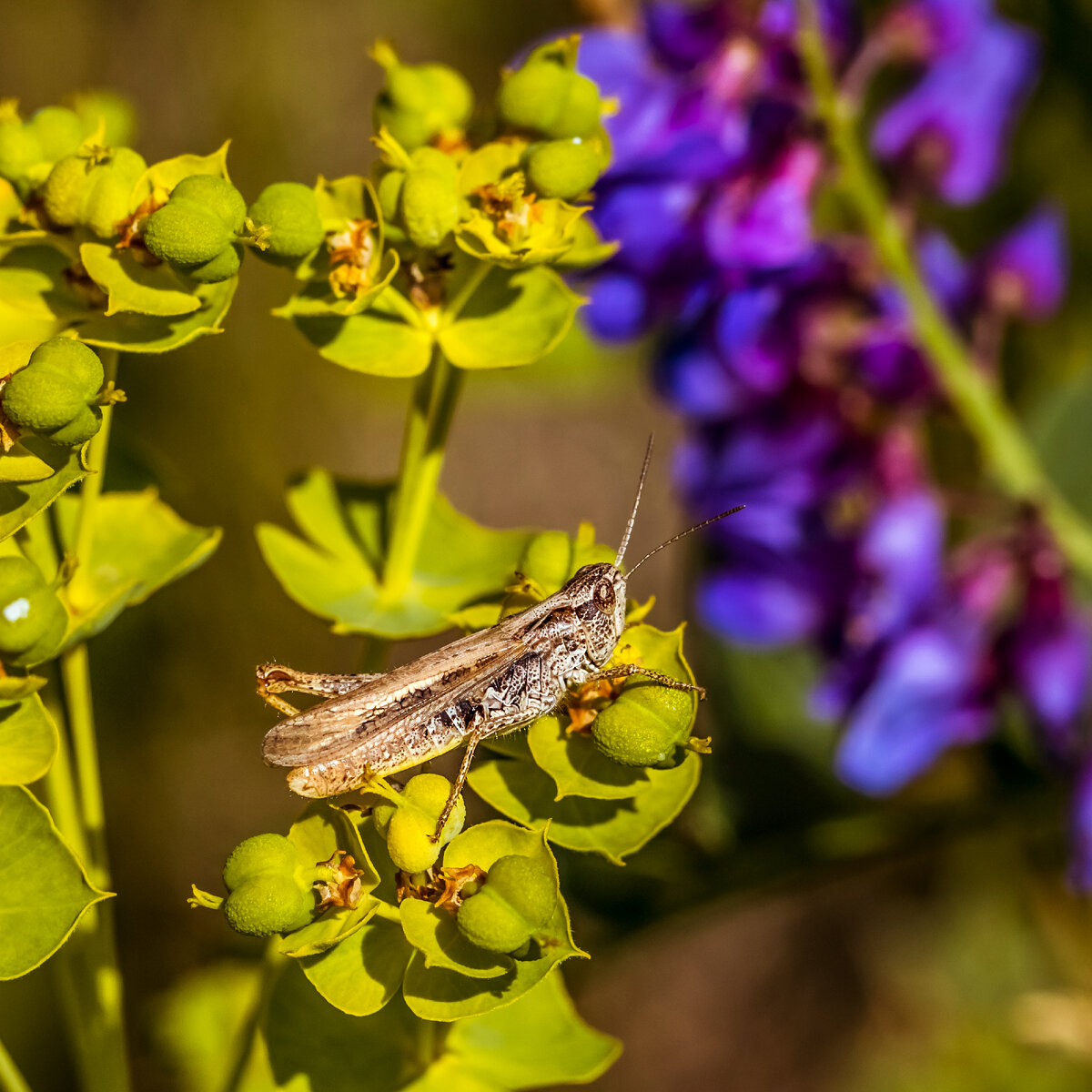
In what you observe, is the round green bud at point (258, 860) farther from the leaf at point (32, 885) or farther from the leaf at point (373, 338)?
the leaf at point (373, 338)

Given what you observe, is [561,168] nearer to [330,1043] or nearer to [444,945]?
[444,945]

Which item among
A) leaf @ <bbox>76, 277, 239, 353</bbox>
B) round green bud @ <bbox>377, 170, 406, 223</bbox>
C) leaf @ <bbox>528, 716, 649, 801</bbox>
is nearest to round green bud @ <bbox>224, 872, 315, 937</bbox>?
leaf @ <bbox>528, 716, 649, 801</bbox>

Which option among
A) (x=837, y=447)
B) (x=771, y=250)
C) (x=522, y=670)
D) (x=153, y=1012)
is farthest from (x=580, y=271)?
(x=153, y=1012)

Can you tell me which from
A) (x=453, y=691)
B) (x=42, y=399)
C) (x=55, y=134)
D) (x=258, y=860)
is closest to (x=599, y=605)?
(x=453, y=691)

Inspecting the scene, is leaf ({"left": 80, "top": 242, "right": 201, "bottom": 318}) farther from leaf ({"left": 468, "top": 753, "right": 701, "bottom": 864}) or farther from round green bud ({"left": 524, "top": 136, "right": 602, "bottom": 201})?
leaf ({"left": 468, "top": 753, "right": 701, "bottom": 864})

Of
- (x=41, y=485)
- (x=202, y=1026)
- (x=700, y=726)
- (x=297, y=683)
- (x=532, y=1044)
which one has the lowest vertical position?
(x=700, y=726)

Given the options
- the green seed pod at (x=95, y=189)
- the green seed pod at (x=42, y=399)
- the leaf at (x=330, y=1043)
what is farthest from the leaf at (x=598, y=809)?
the green seed pod at (x=95, y=189)
